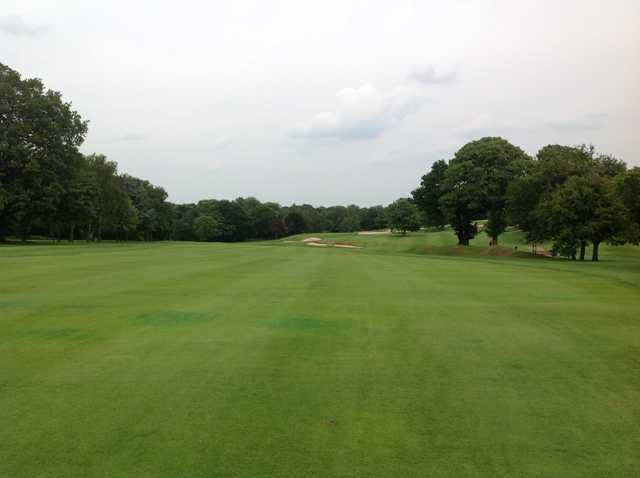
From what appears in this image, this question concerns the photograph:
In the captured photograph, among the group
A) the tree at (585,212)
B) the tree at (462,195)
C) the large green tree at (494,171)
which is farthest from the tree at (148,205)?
the tree at (585,212)

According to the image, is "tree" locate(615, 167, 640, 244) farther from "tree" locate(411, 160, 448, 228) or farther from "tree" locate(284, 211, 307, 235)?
"tree" locate(284, 211, 307, 235)

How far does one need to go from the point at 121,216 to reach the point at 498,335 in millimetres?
77245

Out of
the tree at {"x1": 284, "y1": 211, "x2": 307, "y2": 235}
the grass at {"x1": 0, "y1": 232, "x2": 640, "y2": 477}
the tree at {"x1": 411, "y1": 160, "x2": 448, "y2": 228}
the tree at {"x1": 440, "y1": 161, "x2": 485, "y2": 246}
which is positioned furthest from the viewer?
the tree at {"x1": 284, "y1": 211, "x2": 307, "y2": 235}

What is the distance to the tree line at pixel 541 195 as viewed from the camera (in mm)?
35000

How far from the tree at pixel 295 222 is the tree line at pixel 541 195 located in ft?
246

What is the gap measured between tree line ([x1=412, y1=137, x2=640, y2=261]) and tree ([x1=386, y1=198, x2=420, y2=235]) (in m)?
21.2

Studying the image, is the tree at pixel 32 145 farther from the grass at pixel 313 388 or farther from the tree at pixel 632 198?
the tree at pixel 632 198

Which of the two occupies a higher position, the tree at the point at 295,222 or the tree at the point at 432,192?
the tree at the point at 432,192

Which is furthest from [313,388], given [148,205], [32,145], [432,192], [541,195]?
[148,205]

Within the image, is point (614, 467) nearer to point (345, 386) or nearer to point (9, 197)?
point (345, 386)

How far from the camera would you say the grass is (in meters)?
4.30

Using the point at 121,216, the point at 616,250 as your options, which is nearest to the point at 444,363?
the point at 616,250

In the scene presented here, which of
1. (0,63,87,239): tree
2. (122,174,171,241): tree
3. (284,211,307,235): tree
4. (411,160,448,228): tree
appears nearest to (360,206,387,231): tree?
(284,211,307,235): tree

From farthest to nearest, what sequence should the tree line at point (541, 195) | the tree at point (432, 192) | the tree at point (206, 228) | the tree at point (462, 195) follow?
the tree at point (206, 228) → the tree at point (432, 192) → the tree at point (462, 195) → the tree line at point (541, 195)
